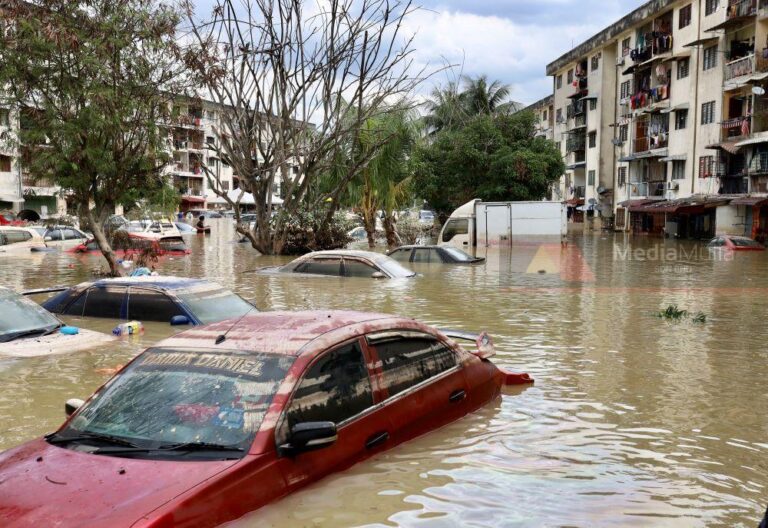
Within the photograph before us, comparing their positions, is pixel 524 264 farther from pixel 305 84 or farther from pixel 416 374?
pixel 416 374

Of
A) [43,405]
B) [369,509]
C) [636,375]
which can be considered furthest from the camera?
[636,375]

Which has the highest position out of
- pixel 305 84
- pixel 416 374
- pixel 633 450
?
pixel 305 84

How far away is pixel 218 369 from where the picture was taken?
5043 mm

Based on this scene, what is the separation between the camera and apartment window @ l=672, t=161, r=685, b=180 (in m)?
50.0

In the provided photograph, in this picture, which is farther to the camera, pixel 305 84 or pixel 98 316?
pixel 305 84

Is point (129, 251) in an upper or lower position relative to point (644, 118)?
lower

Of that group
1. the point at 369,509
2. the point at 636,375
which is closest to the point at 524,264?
the point at 636,375

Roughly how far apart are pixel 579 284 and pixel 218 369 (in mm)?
17121

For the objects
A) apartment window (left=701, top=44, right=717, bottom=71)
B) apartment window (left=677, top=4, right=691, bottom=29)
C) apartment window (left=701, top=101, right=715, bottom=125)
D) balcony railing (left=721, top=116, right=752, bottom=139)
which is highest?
apartment window (left=677, top=4, right=691, bottom=29)

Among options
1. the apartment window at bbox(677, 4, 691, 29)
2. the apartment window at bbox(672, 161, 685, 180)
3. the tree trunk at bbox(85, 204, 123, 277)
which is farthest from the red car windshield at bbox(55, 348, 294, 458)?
the apartment window at bbox(677, 4, 691, 29)

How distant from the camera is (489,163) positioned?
43.6 meters

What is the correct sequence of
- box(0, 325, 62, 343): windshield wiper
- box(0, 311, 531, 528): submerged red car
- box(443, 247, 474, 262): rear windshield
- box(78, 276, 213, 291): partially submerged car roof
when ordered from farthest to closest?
box(443, 247, 474, 262): rear windshield
box(78, 276, 213, 291): partially submerged car roof
box(0, 325, 62, 343): windshield wiper
box(0, 311, 531, 528): submerged red car

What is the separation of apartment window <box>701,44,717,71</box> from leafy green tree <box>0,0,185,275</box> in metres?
35.3

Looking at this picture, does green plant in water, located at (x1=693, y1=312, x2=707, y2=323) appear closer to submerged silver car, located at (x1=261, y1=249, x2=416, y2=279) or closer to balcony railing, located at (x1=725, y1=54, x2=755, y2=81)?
submerged silver car, located at (x1=261, y1=249, x2=416, y2=279)
